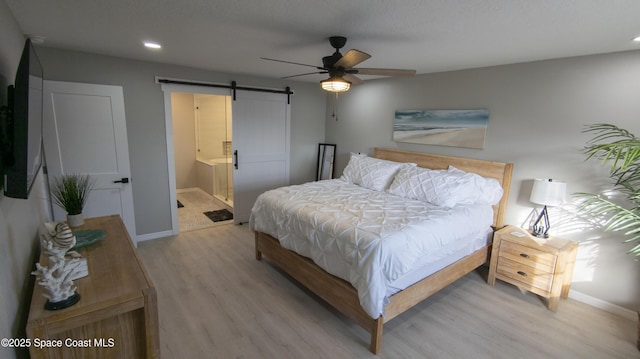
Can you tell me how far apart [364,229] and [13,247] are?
6.59 ft

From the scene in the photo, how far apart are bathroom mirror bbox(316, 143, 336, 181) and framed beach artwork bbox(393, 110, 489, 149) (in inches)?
53.8

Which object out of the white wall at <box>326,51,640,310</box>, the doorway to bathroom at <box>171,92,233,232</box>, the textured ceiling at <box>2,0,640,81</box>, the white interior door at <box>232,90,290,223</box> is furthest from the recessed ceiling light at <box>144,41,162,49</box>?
the white wall at <box>326,51,640,310</box>

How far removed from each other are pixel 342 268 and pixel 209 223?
3142mm

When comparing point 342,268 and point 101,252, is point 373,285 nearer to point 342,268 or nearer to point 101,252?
point 342,268

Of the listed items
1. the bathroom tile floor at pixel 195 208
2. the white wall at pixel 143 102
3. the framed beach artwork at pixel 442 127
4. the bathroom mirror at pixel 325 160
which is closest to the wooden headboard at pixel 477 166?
the framed beach artwork at pixel 442 127

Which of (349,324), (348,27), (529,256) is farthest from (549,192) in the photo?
(348,27)

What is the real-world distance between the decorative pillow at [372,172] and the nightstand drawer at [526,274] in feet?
4.94

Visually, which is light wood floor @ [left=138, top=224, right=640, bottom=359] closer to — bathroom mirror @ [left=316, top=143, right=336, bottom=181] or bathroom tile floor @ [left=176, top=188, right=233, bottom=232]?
bathroom tile floor @ [left=176, top=188, right=233, bottom=232]

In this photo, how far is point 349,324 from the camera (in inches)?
95.3

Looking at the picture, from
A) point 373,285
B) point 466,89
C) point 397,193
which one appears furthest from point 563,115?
point 373,285

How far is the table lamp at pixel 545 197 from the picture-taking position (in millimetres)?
2654

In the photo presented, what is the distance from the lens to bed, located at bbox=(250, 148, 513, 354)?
2096mm

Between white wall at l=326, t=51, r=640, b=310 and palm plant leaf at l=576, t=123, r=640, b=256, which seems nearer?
palm plant leaf at l=576, t=123, r=640, b=256

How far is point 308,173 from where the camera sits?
18.1ft
